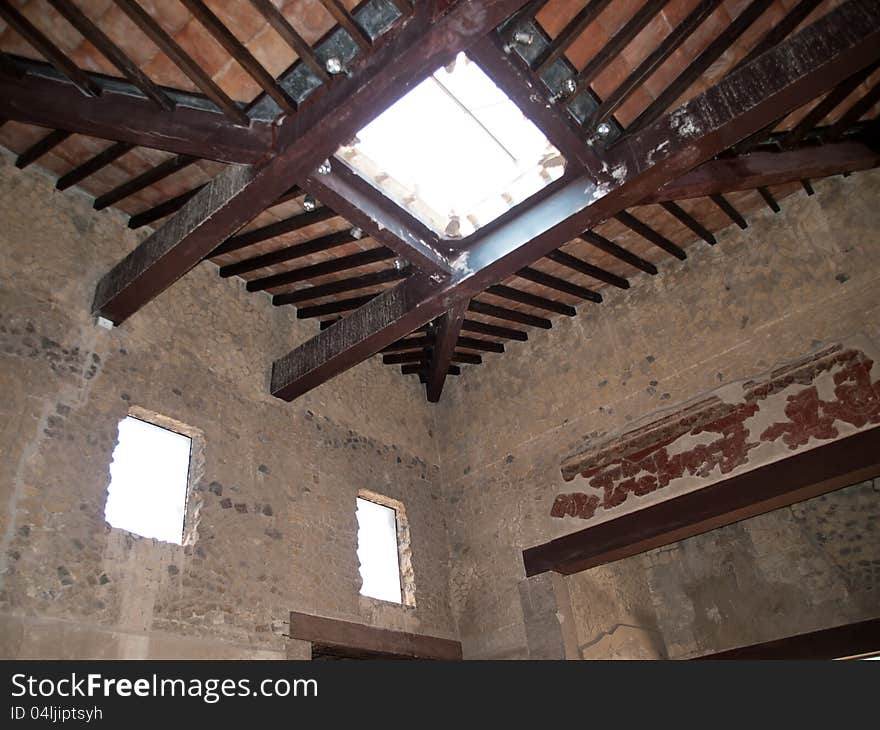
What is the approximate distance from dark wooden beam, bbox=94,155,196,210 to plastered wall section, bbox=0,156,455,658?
0.17 meters

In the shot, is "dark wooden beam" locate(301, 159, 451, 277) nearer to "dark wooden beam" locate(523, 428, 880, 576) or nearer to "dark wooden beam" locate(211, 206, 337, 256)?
"dark wooden beam" locate(211, 206, 337, 256)

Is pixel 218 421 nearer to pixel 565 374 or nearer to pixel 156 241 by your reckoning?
pixel 156 241

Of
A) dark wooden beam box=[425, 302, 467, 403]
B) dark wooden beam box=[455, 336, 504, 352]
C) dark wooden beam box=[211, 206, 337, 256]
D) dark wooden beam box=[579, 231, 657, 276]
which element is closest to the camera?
dark wooden beam box=[211, 206, 337, 256]

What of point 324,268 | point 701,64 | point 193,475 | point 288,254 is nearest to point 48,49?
point 288,254

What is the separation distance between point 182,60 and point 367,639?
17.5ft

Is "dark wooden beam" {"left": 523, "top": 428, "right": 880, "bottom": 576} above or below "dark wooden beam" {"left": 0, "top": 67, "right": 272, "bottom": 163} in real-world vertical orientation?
below

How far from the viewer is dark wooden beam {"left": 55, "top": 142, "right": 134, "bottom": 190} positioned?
249 inches

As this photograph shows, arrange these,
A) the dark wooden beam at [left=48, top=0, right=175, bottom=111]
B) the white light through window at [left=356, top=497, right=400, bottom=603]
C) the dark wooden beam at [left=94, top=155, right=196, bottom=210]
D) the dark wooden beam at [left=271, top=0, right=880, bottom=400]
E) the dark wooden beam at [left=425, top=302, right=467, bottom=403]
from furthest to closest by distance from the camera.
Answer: the white light through window at [left=356, top=497, right=400, bottom=603] < the dark wooden beam at [left=425, top=302, right=467, bottom=403] < the dark wooden beam at [left=94, top=155, right=196, bottom=210] < the dark wooden beam at [left=271, top=0, right=880, bottom=400] < the dark wooden beam at [left=48, top=0, right=175, bottom=111]

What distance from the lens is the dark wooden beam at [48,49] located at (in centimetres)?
491

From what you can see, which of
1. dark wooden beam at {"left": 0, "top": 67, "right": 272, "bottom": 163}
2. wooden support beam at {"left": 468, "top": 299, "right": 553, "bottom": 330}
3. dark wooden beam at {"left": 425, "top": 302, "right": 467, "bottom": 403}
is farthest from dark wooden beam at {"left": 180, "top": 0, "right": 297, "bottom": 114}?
wooden support beam at {"left": 468, "top": 299, "right": 553, "bottom": 330}

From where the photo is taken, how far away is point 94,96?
528cm

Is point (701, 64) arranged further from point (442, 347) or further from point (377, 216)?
point (442, 347)

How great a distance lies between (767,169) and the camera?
6730 mm

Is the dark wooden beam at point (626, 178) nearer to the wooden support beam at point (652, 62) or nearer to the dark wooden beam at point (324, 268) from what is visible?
the wooden support beam at point (652, 62)
